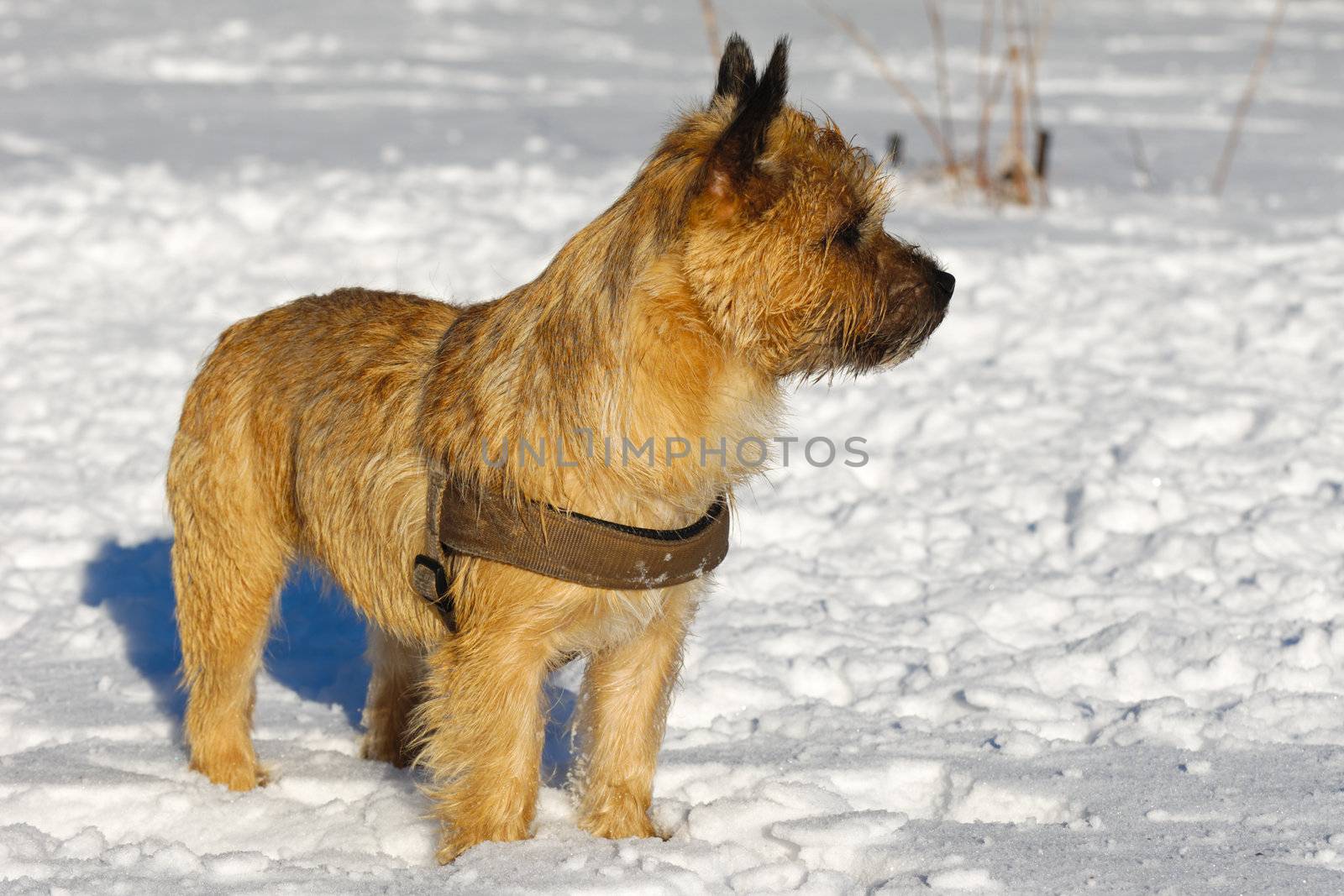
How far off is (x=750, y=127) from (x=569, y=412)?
0.75 m

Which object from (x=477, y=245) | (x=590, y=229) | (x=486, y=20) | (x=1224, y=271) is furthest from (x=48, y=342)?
(x=486, y=20)

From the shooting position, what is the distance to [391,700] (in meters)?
4.10

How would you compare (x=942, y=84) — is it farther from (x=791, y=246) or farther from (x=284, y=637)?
(x=791, y=246)

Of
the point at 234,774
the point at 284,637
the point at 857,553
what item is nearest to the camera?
the point at 234,774

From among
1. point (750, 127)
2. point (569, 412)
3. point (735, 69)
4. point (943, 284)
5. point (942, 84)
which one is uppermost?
point (942, 84)

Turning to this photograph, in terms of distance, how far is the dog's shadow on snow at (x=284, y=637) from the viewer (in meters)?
4.51

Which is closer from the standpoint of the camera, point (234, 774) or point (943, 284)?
point (943, 284)

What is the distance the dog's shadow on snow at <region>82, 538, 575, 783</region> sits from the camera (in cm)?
451

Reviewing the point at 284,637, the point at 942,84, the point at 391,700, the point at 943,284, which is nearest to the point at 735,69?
the point at 943,284

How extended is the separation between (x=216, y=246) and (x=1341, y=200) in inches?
292

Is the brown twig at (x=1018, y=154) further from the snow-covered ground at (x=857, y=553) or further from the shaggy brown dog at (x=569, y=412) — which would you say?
the shaggy brown dog at (x=569, y=412)

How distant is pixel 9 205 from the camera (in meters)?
8.75

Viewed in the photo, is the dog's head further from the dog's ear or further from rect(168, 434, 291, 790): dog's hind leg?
rect(168, 434, 291, 790): dog's hind leg

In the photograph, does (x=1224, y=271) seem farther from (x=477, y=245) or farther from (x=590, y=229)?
(x=590, y=229)
